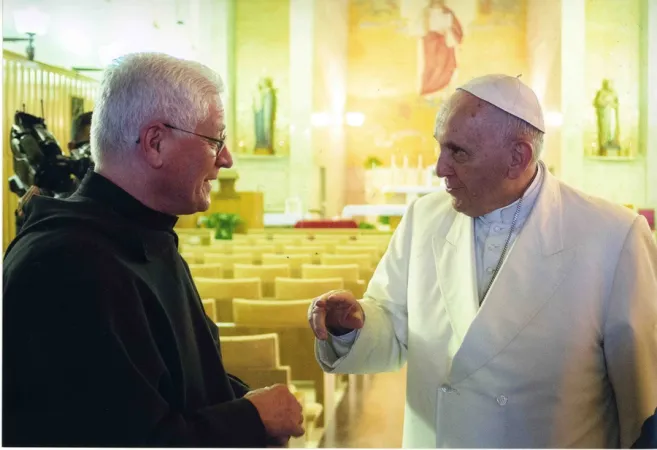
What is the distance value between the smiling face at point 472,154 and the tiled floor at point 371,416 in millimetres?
1687

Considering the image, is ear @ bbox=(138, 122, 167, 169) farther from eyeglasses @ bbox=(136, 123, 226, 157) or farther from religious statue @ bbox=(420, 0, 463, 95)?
religious statue @ bbox=(420, 0, 463, 95)

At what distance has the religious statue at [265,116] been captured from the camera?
44.2 ft

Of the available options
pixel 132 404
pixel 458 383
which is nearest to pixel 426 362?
pixel 458 383

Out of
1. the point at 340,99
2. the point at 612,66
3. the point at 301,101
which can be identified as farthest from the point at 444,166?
the point at 340,99

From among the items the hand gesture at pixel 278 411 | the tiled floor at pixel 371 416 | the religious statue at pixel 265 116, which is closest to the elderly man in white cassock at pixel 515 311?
the hand gesture at pixel 278 411

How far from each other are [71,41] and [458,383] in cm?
699

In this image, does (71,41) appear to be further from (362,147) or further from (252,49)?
(362,147)

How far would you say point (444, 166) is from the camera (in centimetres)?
192

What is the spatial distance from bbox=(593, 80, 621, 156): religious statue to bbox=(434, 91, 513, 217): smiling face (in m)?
10.9

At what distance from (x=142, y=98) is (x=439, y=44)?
565 inches

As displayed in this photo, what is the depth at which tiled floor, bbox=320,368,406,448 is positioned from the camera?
3.38 m

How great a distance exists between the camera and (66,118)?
8.85 metres

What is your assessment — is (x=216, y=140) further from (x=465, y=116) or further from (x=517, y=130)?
(x=517, y=130)

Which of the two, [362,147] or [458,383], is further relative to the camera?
[362,147]
